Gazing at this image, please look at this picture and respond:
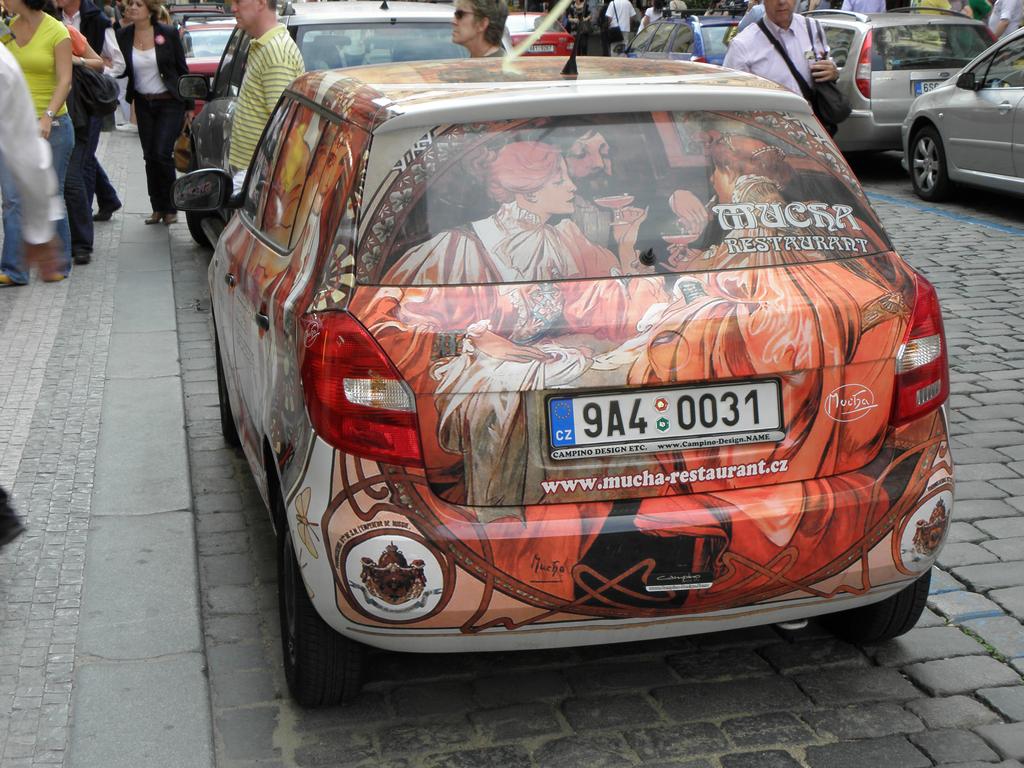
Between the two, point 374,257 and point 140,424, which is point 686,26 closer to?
point 140,424

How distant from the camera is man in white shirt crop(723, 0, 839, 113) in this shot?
8.24 meters

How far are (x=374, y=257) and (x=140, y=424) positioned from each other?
11.1ft

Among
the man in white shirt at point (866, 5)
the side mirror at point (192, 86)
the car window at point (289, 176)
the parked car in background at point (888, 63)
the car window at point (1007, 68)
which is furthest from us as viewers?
the man in white shirt at point (866, 5)

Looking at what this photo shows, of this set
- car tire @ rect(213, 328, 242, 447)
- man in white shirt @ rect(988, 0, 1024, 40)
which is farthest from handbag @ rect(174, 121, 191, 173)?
man in white shirt @ rect(988, 0, 1024, 40)

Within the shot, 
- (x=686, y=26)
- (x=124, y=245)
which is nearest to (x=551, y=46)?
(x=686, y=26)

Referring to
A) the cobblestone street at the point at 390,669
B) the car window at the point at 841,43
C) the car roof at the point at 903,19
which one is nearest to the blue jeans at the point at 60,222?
the cobblestone street at the point at 390,669

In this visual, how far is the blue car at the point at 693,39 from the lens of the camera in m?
18.8

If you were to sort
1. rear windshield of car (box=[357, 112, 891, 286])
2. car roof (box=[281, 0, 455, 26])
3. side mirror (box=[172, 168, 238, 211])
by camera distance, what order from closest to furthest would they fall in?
1. rear windshield of car (box=[357, 112, 891, 286])
2. side mirror (box=[172, 168, 238, 211])
3. car roof (box=[281, 0, 455, 26])

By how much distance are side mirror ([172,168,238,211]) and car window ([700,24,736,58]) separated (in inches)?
566

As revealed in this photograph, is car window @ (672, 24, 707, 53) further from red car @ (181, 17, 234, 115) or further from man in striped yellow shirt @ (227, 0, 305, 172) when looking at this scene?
man in striped yellow shirt @ (227, 0, 305, 172)

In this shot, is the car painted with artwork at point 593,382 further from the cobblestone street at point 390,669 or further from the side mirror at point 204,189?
the side mirror at point 204,189

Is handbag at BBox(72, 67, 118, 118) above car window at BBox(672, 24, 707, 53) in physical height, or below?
above

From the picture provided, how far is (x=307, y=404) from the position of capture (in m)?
3.43

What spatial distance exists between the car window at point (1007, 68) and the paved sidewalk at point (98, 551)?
23.3 feet
